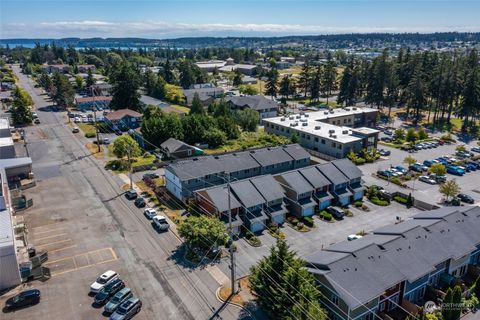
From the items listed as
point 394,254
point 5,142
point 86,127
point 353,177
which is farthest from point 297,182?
point 86,127

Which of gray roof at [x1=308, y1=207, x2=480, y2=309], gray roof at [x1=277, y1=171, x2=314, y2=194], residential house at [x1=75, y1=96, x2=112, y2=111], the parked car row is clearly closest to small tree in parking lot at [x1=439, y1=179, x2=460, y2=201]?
gray roof at [x1=308, y1=207, x2=480, y2=309]

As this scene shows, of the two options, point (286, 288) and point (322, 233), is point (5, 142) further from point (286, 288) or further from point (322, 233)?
point (286, 288)

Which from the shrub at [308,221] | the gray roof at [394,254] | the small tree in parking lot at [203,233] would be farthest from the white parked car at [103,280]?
the shrub at [308,221]

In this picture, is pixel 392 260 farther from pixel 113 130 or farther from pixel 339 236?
pixel 113 130

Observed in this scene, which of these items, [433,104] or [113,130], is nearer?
[113,130]

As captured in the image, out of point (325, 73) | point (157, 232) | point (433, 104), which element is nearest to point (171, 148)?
point (157, 232)
